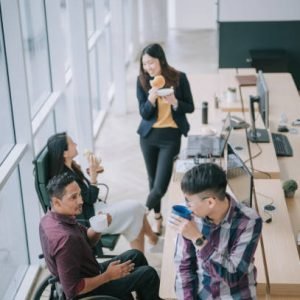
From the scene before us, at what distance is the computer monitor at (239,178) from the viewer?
334 centimetres

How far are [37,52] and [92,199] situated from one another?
195 cm

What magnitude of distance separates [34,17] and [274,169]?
261 cm

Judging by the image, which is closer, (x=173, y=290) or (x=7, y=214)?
(x=173, y=290)

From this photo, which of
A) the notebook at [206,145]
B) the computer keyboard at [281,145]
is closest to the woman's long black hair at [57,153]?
the notebook at [206,145]

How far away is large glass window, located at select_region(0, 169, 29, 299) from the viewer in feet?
14.0

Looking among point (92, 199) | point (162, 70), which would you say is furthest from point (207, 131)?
point (92, 199)

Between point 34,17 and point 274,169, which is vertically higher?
point 34,17

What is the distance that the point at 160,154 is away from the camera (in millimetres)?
4895

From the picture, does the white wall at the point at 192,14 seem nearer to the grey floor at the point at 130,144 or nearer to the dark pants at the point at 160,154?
the grey floor at the point at 130,144

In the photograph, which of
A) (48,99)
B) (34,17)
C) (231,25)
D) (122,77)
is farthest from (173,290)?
(231,25)

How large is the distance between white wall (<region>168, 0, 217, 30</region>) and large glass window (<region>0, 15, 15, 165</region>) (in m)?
9.51

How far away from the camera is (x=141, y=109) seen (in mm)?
4770

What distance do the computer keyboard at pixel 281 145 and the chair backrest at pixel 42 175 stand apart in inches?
79.0

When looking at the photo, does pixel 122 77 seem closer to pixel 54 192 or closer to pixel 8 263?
pixel 8 263
